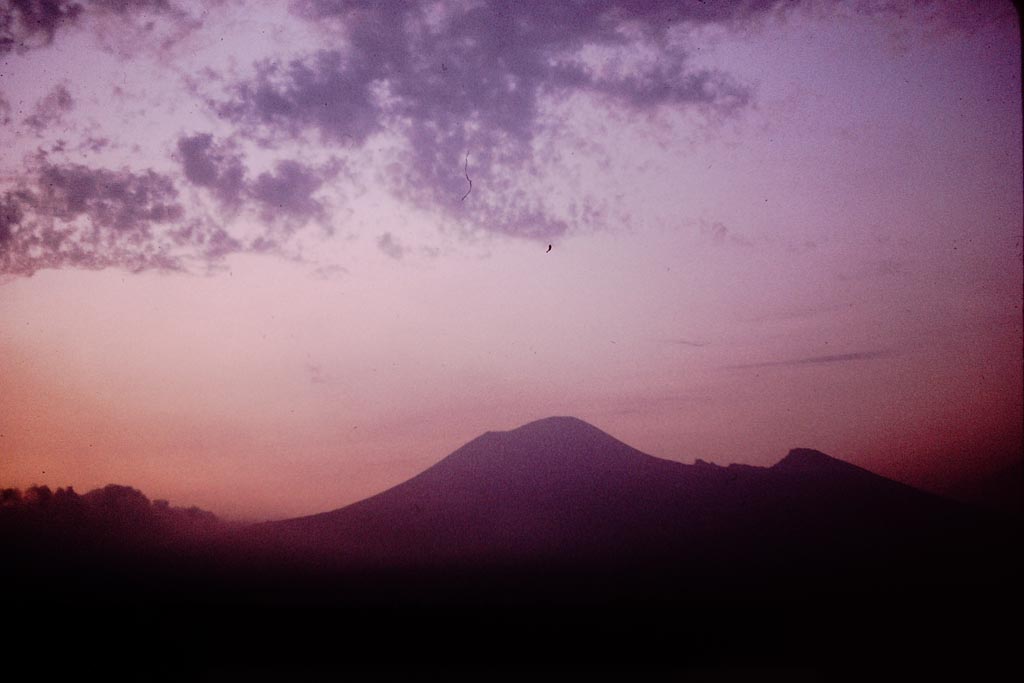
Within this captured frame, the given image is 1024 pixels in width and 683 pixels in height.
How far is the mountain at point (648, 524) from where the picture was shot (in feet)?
90.1

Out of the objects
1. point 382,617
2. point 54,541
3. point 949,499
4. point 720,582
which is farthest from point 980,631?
point 54,541

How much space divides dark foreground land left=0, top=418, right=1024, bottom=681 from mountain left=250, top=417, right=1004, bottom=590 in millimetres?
194

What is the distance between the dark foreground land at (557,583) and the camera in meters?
12.9

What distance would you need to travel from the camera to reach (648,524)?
3456 centimetres

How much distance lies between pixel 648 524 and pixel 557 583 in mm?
13248

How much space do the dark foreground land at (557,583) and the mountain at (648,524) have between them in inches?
7.6

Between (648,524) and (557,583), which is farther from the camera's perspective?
(648,524)

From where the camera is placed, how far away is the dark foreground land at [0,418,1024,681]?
42.4 ft

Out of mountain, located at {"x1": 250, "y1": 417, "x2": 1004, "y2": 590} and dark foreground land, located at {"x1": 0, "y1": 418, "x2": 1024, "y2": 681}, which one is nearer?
dark foreground land, located at {"x1": 0, "y1": 418, "x2": 1024, "y2": 681}

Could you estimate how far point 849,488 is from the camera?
37.8 m

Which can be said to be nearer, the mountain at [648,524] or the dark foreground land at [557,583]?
the dark foreground land at [557,583]

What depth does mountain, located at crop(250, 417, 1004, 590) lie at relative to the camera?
27453 mm

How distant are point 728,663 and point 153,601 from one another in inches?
730

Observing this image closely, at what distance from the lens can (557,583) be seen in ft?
76.9
